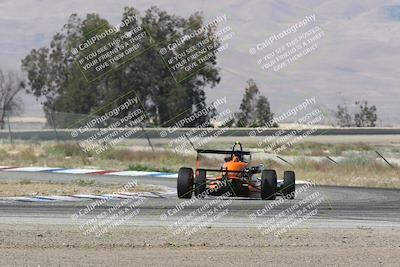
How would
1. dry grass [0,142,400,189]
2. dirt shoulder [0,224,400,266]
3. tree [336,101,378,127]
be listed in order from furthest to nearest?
tree [336,101,378,127], dry grass [0,142,400,189], dirt shoulder [0,224,400,266]

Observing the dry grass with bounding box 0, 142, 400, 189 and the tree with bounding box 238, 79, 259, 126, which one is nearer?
the dry grass with bounding box 0, 142, 400, 189

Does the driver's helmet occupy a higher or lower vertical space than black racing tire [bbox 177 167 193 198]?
higher

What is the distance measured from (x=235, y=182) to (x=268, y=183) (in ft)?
2.60

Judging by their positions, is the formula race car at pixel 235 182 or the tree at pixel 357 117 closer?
the formula race car at pixel 235 182

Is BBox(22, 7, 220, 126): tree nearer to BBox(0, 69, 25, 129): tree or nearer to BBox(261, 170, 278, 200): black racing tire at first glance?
BBox(0, 69, 25, 129): tree

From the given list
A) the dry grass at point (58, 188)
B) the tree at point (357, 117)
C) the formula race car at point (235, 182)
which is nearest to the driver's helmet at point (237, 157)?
the formula race car at point (235, 182)

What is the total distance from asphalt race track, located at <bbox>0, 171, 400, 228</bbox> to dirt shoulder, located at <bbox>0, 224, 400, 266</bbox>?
40.1 inches

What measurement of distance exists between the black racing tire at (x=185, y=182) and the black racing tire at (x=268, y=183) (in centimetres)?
172

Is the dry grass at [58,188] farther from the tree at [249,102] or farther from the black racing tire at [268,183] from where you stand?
the tree at [249,102]

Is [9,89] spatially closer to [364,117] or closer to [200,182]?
[364,117]

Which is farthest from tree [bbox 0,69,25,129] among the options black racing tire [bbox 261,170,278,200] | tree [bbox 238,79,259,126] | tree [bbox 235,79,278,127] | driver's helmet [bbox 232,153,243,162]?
black racing tire [bbox 261,170,278,200]

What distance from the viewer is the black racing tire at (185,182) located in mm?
20344

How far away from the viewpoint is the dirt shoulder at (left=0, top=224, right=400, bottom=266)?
452 inches

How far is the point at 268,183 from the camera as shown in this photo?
20.0 metres
